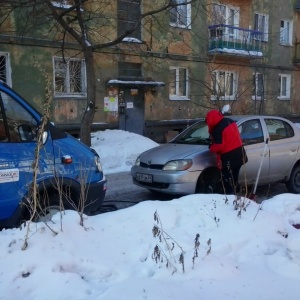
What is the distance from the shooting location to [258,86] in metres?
22.1

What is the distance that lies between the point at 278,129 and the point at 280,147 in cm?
45

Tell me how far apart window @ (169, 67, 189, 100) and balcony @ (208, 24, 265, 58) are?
1.80m

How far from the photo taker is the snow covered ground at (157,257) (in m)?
2.90

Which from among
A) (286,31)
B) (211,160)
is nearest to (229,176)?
(211,160)

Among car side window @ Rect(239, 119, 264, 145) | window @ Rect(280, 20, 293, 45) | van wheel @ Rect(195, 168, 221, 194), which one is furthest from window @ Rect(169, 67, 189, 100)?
van wheel @ Rect(195, 168, 221, 194)

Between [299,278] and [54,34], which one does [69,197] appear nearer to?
[299,278]

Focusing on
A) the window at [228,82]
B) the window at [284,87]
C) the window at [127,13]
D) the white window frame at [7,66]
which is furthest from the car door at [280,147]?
the window at [284,87]

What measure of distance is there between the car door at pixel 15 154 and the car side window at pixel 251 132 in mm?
3973

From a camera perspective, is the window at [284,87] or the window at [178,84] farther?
the window at [284,87]

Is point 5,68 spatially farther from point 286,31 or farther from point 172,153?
point 286,31

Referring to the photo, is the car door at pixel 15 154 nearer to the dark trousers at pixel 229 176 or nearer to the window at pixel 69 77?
the dark trousers at pixel 229 176

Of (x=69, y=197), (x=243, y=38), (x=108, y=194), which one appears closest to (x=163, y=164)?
(x=108, y=194)

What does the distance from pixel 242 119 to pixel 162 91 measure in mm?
10636

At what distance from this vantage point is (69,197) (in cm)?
474
